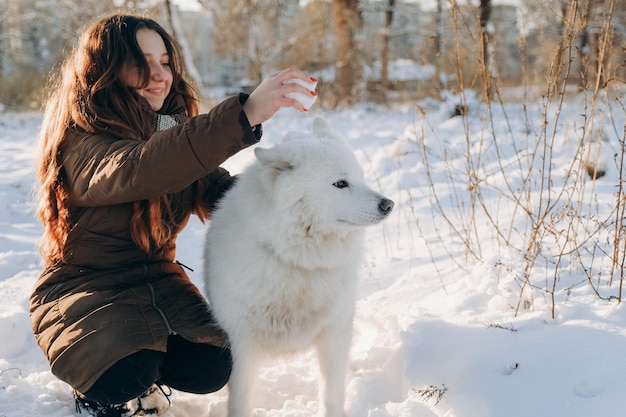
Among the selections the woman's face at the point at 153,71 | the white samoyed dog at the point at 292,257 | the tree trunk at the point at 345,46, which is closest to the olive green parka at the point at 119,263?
the white samoyed dog at the point at 292,257

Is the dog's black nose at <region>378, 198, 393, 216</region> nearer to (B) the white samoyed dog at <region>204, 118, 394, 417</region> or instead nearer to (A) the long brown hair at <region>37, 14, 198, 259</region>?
(B) the white samoyed dog at <region>204, 118, 394, 417</region>

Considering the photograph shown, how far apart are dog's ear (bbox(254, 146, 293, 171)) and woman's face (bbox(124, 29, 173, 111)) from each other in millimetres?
548

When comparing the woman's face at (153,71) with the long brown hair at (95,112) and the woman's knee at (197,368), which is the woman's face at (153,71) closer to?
the long brown hair at (95,112)

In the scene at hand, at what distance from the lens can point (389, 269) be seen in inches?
140

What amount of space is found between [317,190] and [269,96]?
452 millimetres

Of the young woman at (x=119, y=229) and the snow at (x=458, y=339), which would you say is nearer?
the young woman at (x=119, y=229)

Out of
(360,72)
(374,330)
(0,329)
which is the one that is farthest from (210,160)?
(360,72)

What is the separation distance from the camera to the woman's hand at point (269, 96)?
1.63m

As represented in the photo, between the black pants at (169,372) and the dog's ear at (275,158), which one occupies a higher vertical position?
the dog's ear at (275,158)

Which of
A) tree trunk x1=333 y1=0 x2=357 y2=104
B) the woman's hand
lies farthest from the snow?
tree trunk x1=333 y1=0 x2=357 y2=104

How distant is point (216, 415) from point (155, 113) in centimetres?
129

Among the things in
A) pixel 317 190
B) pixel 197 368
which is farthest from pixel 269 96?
pixel 197 368

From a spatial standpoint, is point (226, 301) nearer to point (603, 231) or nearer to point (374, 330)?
point (374, 330)

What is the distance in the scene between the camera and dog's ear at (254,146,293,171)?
191cm
